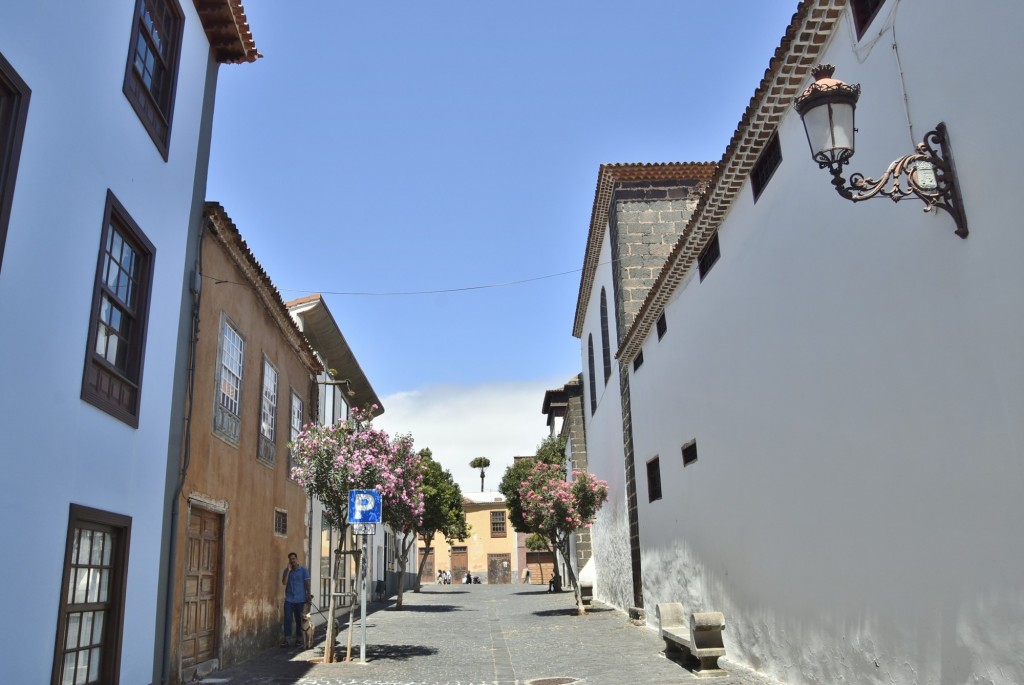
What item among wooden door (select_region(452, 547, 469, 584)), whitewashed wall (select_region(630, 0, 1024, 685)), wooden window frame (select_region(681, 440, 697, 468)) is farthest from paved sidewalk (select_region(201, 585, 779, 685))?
wooden door (select_region(452, 547, 469, 584))

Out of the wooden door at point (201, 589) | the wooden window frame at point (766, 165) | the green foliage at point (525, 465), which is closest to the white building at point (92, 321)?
the wooden door at point (201, 589)

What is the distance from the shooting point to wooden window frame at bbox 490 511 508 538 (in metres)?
60.8

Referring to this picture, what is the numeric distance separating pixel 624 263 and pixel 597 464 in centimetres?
760

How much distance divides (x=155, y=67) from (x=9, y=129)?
11.6 feet

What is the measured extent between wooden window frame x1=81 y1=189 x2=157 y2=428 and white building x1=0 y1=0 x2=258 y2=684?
0.06 feet

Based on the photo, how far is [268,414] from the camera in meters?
13.0

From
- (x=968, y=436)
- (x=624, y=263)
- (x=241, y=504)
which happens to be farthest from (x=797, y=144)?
(x=624, y=263)

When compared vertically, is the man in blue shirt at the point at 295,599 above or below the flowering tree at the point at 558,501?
below

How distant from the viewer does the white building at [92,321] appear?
541cm

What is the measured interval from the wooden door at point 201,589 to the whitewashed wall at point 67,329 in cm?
123

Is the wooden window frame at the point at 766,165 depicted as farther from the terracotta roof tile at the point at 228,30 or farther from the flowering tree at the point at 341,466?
the terracotta roof tile at the point at 228,30

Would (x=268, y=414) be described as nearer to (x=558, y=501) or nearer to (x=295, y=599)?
(x=295, y=599)

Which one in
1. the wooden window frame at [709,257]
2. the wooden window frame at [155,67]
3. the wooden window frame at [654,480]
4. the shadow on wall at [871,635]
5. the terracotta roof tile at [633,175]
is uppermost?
the terracotta roof tile at [633,175]

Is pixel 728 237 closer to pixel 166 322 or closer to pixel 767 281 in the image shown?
pixel 767 281
